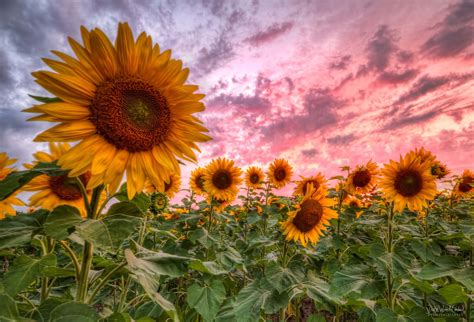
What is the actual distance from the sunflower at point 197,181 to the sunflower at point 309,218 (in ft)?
8.13

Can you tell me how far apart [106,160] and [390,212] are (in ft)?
10.0

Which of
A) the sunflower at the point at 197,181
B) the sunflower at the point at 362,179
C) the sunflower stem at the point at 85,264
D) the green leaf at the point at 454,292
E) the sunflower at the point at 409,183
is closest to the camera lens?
Answer: the sunflower stem at the point at 85,264

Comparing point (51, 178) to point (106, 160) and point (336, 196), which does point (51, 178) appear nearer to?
point (106, 160)

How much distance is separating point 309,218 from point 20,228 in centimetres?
286

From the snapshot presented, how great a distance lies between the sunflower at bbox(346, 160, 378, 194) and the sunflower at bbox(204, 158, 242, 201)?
1.85 metres

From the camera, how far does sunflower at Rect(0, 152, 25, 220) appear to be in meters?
1.75

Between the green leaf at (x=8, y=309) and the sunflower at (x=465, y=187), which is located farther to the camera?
the sunflower at (x=465, y=187)

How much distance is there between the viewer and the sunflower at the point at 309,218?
11.7 ft

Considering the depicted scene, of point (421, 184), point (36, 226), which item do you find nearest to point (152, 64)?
point (36, 226)

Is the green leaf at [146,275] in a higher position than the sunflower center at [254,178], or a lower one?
lower

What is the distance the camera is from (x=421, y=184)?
3602 mm

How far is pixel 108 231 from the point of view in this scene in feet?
3.70

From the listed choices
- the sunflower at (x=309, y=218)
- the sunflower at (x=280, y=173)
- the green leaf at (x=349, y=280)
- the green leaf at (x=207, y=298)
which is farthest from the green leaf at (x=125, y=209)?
the sunflower at (x=280, y=173)

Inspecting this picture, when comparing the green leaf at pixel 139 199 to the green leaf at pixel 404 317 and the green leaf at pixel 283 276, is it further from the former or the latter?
the green leaf at pixel 404 317
